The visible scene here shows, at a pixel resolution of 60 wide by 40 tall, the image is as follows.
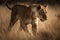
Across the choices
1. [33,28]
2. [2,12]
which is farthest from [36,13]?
[2,12]

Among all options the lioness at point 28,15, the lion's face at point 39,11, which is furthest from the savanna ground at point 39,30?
the lion's face at point 39,11

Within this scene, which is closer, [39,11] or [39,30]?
[39,11]

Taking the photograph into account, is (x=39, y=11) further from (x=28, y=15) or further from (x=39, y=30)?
(x=39, y=30)

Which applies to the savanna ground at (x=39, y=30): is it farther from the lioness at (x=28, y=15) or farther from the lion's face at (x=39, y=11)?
the lion's face at (x=39, y=11)

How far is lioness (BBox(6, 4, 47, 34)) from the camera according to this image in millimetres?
1540

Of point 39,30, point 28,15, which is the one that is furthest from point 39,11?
point 39,30

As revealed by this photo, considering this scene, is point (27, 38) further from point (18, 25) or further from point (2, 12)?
point (2, 12)

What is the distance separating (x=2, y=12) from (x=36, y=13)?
1.68ft

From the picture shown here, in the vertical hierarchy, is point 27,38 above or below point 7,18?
below

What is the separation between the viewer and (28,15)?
61.9 inches

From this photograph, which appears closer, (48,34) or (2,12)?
(48,34)

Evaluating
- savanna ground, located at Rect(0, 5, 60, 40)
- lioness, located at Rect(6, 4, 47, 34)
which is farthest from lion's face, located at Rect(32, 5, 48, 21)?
savanna ground, located at Rect(0, 5, 60, 40)

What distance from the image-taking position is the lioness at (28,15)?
1.54 meters

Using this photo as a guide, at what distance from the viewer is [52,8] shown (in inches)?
81.9
